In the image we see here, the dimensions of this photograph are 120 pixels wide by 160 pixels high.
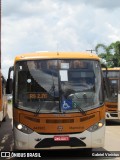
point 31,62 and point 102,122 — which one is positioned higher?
point 31,62

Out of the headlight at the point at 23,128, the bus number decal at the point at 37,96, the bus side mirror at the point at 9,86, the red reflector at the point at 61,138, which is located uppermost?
the bus side mirror at the point at 9,86

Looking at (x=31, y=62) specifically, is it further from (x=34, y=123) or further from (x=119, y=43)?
(x=119, y=43)

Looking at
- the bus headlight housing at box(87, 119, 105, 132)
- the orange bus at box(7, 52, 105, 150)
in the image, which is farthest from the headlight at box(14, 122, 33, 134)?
the bus headlight housing at box(87, 119, 105, 132)

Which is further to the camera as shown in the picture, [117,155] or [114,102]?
[114,102]

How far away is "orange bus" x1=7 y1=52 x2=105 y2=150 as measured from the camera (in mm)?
12539

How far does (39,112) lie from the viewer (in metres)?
12.6

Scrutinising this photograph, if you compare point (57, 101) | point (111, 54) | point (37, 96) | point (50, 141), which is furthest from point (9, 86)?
point (111, 54)

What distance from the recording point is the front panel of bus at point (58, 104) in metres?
12.5

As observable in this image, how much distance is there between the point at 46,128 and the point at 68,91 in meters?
1.21

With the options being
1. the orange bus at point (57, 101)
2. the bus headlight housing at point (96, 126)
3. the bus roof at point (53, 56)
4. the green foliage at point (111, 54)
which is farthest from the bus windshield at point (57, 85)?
the green foliage at point (111, 54)

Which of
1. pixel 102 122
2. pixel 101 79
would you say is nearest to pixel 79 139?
pixel 102 122

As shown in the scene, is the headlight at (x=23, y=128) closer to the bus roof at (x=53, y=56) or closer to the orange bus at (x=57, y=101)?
the orange bus at (x=57, y=101)

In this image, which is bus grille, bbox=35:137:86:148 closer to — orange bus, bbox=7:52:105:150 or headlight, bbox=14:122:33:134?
orange bus, bbox=7:52:105:150

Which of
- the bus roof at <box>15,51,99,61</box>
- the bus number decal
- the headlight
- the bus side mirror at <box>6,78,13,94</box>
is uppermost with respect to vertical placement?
the bus roof at <box>15,51,99,61</box>
